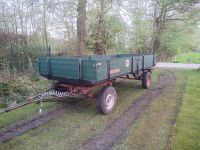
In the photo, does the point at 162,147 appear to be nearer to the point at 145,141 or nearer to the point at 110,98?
the point at 145,141

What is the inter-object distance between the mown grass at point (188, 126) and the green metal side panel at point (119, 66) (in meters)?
1.68

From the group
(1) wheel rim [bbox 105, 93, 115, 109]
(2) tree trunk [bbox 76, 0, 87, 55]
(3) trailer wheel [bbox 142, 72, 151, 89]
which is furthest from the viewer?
(2) tree trunk [bbox 76, 0, 87, 55]

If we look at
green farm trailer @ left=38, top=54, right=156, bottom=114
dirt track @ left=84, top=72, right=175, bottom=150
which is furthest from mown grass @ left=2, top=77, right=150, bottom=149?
green farm trailer @ left=38, top=54, right=156, bottom=114

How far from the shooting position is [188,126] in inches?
163

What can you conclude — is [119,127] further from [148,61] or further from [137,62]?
[148,61]

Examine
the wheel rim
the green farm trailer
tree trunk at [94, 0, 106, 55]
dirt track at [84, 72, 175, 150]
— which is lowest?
dirt track at [84, 72, 175, 150]

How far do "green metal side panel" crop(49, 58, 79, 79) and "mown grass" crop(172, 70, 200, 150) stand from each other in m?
2.28

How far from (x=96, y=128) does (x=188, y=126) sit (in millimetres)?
1788

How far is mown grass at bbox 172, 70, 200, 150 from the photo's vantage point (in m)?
3.43

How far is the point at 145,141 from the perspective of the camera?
3.54 metres

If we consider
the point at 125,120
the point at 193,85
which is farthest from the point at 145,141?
the point at 193,85

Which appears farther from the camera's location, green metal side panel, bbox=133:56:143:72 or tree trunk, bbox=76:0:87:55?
tree trunk, bbox=76:0:87:55

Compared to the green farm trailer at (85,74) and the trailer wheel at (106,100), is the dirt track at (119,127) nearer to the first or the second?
the trailer wheel at (106,100)

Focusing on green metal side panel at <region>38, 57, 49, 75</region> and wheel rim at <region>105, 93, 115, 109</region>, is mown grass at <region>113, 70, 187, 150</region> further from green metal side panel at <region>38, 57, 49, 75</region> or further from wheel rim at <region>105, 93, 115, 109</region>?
green metal side panel at <region>38, 57, 49, 75</region>
